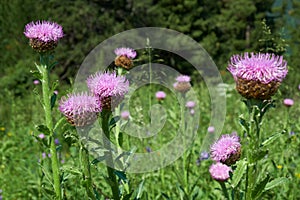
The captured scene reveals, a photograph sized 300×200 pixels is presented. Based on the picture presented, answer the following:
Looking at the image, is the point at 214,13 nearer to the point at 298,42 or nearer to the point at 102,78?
the point at 298,42

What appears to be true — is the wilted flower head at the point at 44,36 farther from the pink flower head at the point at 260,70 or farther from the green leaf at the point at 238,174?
the green leaf at the point at 238,174

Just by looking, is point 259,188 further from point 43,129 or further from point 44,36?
point 44,36

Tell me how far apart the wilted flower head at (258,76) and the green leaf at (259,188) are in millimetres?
276

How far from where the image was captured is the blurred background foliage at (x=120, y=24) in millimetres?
8367

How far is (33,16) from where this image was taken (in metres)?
8.20

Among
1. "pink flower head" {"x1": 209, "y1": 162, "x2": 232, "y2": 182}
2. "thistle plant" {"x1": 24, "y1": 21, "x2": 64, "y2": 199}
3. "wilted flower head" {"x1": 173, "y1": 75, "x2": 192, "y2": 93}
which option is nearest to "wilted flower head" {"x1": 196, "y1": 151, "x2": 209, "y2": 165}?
"wilted flower head" {"x1": 173, "y1": 75, "x2": 192, "y2": 93}

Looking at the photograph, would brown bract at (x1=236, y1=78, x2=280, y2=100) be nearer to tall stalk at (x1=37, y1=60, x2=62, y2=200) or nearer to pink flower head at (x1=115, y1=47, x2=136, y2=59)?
tall stalk at (x1=37, y1=60, x2=62, y2=200)

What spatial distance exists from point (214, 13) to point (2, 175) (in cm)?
1296

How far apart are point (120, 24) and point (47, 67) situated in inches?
366

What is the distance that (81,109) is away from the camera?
154cm

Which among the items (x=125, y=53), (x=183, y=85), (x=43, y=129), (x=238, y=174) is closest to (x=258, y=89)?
(x=238, y=174)

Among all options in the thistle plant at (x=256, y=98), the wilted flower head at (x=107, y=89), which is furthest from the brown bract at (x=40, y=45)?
the thistle plant at (x=256, y=98)

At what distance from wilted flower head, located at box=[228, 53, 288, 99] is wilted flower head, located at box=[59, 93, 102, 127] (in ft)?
1.72

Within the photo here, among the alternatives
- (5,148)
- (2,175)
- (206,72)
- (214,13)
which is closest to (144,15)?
(206,72)
